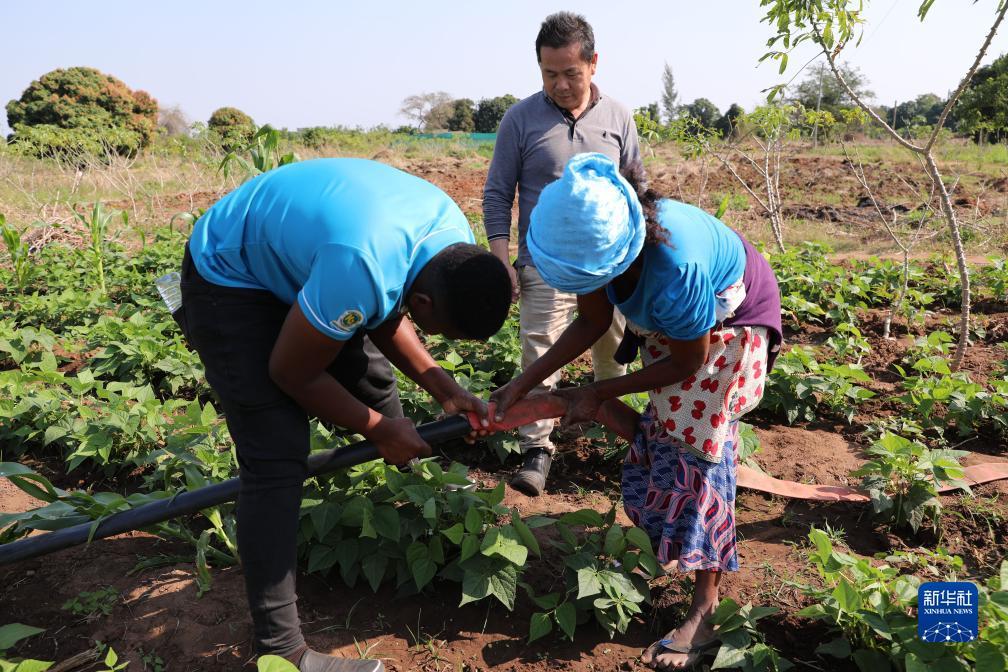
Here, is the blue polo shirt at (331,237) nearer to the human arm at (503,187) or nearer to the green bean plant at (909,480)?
the human arm at (503,187)

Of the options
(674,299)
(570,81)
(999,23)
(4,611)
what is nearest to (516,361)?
(570,81)

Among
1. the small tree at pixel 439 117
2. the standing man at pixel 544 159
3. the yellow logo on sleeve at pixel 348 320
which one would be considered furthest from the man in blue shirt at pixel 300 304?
the small tree at pixel 439 117

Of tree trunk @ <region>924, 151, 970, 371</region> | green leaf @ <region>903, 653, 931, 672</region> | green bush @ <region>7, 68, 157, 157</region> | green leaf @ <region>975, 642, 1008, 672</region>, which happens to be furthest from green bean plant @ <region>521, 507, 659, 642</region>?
green bush @ <region>7, 68, 157, 157</region>

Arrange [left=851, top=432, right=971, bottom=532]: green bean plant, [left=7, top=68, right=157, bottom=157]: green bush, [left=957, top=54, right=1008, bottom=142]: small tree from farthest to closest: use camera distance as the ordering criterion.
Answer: [left=7, top=68, right=157, bottom=157]: green bush < [left=957, top=54, right=1008, bottom=142]: small tree < [left=851, top=432, right=971, bottom=532]: green bean plant

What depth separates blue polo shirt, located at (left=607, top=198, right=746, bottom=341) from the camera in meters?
1.86

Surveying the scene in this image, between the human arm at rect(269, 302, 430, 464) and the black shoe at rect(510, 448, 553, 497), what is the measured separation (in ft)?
3.51

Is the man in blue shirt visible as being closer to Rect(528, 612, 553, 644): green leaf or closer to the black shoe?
Rect(528, 612, 553, 644): green leaf

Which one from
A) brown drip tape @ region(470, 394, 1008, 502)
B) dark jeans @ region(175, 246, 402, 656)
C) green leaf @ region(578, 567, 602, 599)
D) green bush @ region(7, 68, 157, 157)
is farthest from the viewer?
green bush @ region(7, 68, 157, 157)

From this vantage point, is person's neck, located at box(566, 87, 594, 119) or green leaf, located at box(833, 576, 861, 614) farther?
person's neck, located at box(566, 87, 594, 119)

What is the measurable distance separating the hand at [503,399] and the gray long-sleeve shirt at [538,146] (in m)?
0.83

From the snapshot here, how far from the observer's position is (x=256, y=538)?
1.93m

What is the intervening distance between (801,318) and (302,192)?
4.01m

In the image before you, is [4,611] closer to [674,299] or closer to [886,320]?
[674,299]

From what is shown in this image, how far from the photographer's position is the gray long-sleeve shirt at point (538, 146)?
3.12m
